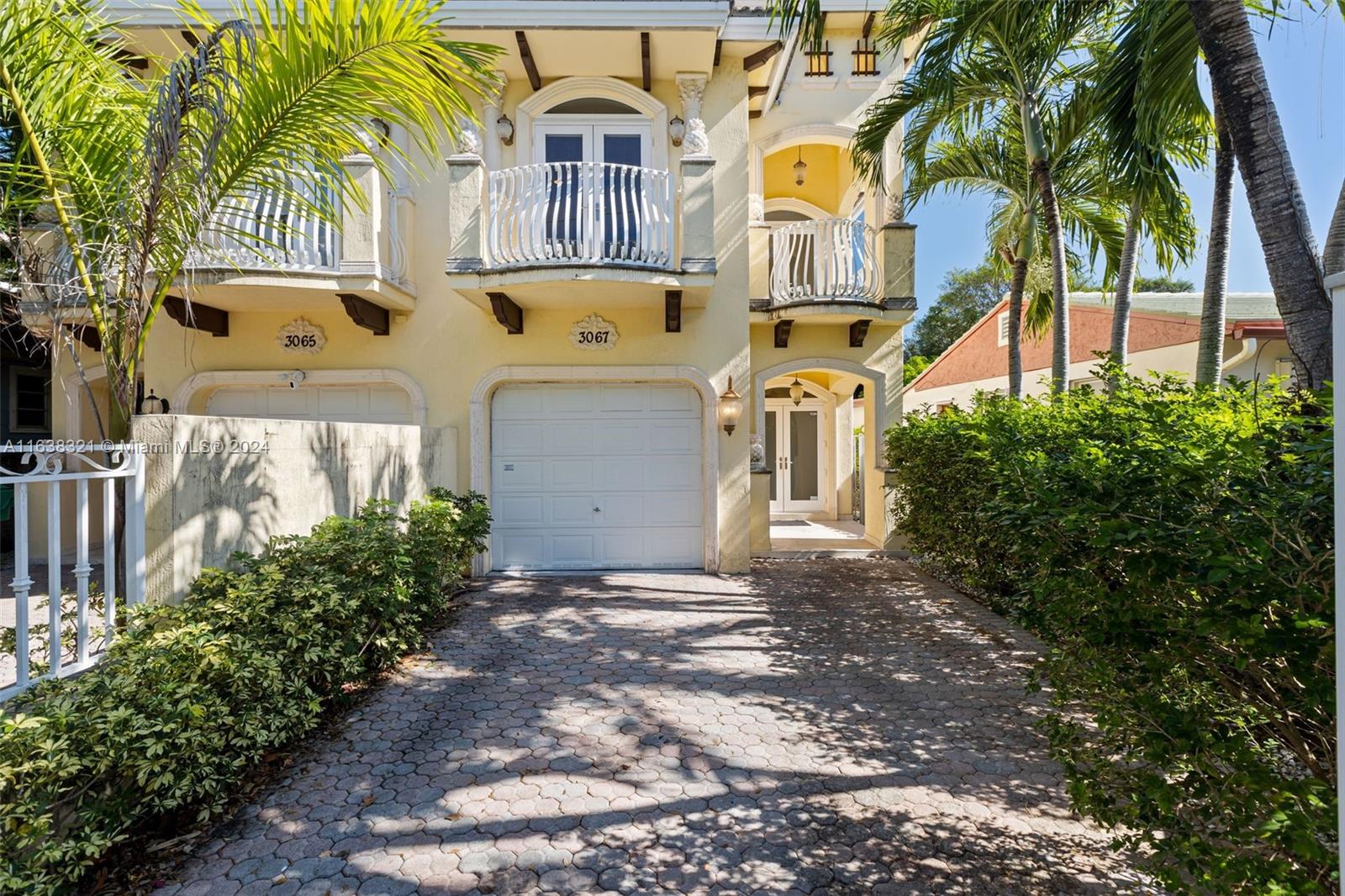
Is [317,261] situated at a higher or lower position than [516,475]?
higher

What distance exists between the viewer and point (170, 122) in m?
2.91

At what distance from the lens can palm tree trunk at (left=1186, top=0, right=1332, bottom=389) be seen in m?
2.87

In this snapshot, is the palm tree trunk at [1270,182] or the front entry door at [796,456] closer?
the palm tree trunk at [1270,182]

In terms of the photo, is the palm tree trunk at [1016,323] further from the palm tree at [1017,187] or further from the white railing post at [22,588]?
the white railing post at [22,588]

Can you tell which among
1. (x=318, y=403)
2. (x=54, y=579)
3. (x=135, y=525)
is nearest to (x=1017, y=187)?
(x=318, y=403)

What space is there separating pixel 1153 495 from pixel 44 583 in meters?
10.5

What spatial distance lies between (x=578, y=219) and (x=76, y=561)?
5.14 m

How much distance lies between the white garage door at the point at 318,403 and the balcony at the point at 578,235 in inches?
72.9

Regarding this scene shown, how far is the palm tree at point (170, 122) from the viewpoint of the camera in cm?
290

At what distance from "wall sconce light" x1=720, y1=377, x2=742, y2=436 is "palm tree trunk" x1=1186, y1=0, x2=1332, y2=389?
5.02 metres

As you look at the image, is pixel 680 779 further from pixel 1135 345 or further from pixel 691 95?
pixel 1135 345

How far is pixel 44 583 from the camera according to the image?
7.32 m

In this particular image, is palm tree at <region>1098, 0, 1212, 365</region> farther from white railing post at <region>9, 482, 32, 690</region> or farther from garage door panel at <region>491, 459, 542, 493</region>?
garage door panel at <region>491, 459, 542, 493</region>

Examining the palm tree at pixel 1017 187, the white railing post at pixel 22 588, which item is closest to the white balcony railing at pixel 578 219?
the palm tree at pixel 1017 187
